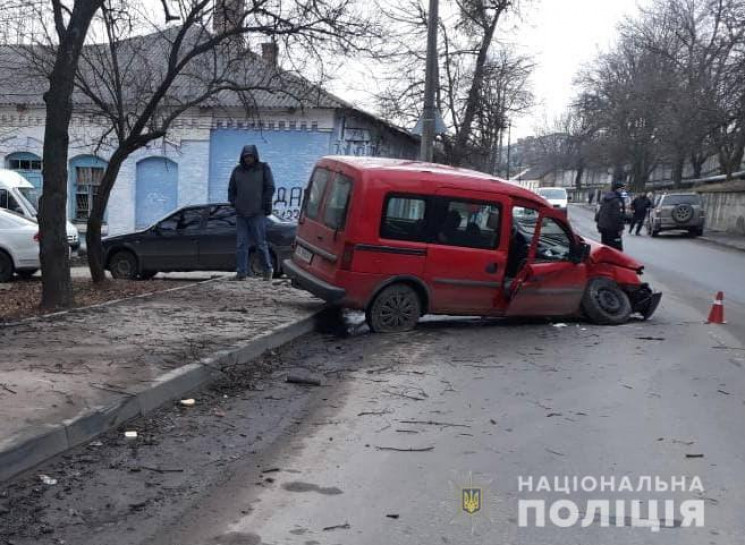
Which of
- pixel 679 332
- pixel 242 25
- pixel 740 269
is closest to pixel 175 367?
pixel 679 332

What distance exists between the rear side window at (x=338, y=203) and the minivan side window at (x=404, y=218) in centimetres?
47

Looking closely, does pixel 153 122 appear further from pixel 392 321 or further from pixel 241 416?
pixel 241 416

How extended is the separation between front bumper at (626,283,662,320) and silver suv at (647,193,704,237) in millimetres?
21884

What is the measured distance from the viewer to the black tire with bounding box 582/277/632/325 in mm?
9984

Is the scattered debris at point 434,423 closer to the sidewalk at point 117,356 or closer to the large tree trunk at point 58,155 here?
the sidewalk at point 117,356

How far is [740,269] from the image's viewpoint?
18.8 meters

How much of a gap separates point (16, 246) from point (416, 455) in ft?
42.3

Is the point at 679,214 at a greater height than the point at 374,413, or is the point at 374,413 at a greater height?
the point at 679,214

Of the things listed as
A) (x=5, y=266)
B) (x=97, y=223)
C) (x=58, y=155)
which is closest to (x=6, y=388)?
(x=58, y=155)

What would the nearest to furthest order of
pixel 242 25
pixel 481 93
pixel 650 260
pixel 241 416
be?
pixel 241 416 < pixel 242 25 < pixel 650 260 < pixel 481 93

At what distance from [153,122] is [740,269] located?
558 inches

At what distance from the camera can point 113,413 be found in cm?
516

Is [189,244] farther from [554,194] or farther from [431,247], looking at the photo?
[554,194]

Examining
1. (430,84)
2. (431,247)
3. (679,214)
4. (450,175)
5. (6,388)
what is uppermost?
(430,84)
